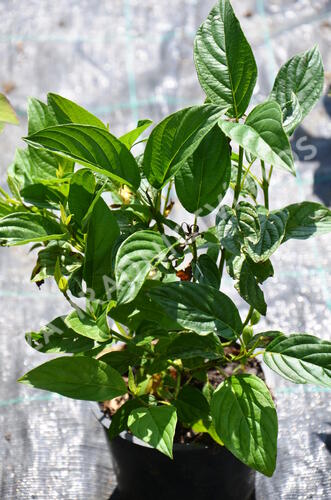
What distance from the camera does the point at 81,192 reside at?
3.11ft

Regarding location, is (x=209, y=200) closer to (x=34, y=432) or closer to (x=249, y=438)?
(x=249, y=438)

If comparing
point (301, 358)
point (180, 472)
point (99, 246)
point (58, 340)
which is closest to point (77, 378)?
point (58, 340)

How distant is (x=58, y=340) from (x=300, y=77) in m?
0.53

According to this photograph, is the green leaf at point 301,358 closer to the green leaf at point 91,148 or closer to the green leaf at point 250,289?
the green leaf at point 250,289

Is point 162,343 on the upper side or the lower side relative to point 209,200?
lower

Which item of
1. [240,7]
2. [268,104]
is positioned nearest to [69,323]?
[268,104]

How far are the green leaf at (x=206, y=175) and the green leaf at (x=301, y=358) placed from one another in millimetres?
224

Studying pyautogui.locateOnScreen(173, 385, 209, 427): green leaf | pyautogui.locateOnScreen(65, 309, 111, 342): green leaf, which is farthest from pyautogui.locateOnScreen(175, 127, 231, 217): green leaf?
pyautogui.locateOnScreen(173, 385, 209, 427): green leaf

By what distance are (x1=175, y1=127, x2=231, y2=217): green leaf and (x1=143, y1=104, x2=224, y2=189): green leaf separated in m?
0.05

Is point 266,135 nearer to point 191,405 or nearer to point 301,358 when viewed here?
point 301,358

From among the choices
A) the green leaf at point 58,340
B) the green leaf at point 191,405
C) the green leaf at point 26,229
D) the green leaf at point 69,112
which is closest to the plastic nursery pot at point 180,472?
the green leaf at point 191,405

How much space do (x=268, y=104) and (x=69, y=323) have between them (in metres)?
0.39

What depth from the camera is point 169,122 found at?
88cm

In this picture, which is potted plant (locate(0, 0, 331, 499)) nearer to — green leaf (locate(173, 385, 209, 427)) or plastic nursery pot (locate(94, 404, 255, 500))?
green leaf (locate(173, 385, 209, 427))
